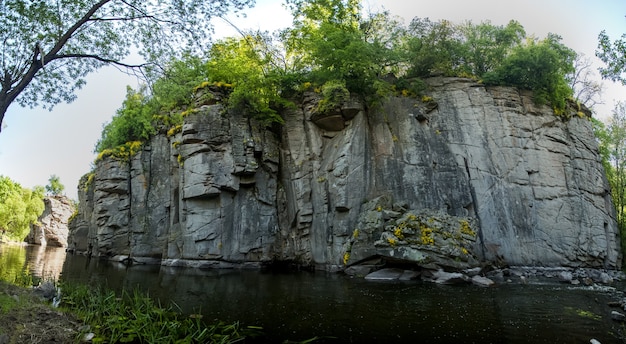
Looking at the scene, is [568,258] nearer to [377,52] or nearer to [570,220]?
[570,220]

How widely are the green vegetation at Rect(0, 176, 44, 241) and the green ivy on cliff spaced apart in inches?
1630

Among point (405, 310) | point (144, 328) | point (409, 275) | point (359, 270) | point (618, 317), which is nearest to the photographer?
point (144, 328)

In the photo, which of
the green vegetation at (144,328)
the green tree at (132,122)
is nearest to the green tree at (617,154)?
the green vegetation at (144,328)

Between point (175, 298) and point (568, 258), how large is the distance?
25.1m

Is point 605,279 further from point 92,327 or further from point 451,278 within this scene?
point 92,327

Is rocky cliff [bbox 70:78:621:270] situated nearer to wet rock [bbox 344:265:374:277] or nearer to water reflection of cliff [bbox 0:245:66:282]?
wet rock [bbox 344:265:374:277]

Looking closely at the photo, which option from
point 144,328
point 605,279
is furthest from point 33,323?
point 605,279

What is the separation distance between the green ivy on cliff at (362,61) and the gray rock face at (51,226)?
158ft

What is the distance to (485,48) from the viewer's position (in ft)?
98.2

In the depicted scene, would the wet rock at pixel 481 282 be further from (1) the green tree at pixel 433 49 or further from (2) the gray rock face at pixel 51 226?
(2) the gray rock face at pixel 51 226

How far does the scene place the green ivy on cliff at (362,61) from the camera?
2684 cm

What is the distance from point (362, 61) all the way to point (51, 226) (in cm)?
6866

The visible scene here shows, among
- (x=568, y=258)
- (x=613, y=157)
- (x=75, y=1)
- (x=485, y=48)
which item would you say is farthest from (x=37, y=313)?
(x=613, y=157)

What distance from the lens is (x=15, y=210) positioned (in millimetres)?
56812
